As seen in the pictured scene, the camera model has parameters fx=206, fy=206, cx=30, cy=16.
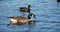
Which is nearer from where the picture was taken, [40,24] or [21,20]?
[21,20]

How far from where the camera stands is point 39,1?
459 inches

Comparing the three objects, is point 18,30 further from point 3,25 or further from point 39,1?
point 39,1

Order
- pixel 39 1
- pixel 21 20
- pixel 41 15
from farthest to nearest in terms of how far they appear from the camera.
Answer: pixel 39 1
pixel 41 15
pixel 21 20

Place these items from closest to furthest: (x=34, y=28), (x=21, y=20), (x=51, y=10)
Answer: (x=21, y=20), (x=34, y=28), (x=51, y=10)

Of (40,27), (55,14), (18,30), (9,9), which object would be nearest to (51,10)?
(55,14)

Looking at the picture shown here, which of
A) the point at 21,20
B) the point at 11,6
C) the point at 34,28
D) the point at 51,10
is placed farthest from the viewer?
the point at 11,6

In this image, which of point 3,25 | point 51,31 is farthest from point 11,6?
point 51,31

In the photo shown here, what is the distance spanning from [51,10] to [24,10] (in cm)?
127

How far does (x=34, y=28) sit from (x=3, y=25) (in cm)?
110

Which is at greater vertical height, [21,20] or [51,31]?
[21,20]

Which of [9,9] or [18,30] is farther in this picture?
[9,9]

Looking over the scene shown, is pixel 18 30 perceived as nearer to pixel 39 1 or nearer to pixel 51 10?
pixel 51 10

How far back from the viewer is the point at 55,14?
8648mm

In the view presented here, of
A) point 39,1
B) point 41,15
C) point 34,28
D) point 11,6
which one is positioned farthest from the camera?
point 39,1
